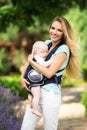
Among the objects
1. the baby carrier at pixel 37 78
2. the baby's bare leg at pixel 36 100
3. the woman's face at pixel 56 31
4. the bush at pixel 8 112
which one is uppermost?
the woman's face at pixel 56 31

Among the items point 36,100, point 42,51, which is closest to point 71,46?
point 42,51

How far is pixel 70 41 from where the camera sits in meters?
6.24

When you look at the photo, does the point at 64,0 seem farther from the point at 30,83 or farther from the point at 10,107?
the point at 30,83

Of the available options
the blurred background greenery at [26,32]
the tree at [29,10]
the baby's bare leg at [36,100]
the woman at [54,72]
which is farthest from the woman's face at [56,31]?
the blurred background greenery at [26,32]

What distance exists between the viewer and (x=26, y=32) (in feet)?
109

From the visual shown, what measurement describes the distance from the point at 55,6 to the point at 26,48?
2007 cm

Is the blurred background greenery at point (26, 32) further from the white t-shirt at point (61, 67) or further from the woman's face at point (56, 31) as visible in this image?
the white t-shirt at point (61, 67)

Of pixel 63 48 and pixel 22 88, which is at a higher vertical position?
pixel 63 48

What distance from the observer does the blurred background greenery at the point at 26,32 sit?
1284 cm

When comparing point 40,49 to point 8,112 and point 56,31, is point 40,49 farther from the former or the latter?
point 8,112

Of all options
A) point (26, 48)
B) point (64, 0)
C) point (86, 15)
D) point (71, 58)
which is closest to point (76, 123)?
point (64, 0)

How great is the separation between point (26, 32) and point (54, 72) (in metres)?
27.4

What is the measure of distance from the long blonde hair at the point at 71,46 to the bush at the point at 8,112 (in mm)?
1091

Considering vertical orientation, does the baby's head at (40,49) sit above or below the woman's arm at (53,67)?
above
